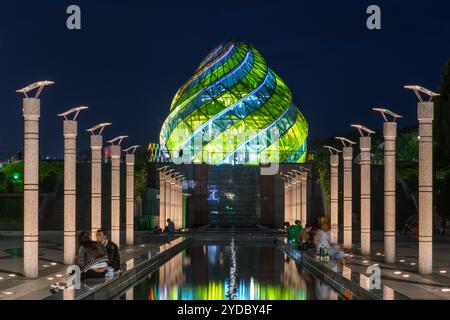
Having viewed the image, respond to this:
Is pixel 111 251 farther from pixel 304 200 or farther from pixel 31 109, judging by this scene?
pixel 304 200

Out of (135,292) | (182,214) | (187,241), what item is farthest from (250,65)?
(135,292)

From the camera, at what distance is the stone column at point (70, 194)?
74.1 ft

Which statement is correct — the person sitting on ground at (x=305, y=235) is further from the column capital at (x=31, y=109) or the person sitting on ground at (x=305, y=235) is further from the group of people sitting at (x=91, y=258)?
the group of people sitting at (x=91, y=258)

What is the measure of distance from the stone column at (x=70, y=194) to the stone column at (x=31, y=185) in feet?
12.1

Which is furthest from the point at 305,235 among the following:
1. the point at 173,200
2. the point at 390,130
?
the point at 173,200

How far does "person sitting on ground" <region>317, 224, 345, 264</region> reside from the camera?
22.2 meters

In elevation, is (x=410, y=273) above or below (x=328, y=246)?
below

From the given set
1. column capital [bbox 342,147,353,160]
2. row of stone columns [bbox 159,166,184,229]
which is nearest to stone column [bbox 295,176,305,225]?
row of stone columns [bbox 159,166,184,229]

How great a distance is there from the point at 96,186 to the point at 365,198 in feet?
26.3

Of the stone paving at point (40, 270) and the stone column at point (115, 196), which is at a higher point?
the stone column at point (115, 196)

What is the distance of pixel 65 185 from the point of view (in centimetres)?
2300

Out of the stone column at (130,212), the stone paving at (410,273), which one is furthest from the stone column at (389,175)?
the stone column at (130,212)

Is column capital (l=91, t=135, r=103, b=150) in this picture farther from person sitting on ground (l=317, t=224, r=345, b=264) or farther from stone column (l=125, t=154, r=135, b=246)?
person sitting on ground (l=317, t=224, r=345, b=264)
